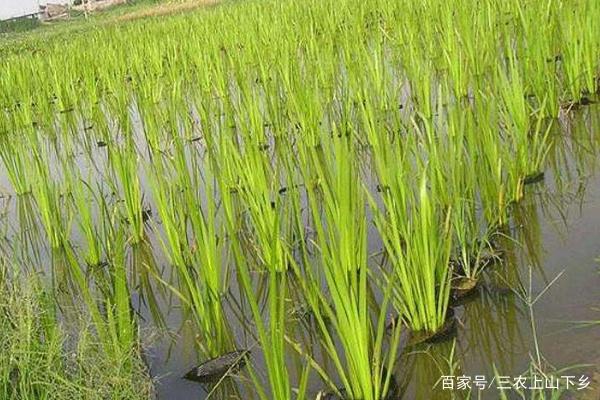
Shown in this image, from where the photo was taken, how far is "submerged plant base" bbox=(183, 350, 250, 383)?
6.10 feet

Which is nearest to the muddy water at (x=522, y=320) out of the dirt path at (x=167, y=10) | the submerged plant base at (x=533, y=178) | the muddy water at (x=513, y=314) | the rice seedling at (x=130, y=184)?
the muddy water at (x=513, y=314)

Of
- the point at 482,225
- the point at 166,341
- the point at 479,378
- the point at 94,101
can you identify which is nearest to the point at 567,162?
the point at 482,225

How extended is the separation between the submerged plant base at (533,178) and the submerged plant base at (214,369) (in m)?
Answer: 1.44

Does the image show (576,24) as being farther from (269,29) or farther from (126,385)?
(269,29)

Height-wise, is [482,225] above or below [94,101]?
below

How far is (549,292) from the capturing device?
1914 millimetres

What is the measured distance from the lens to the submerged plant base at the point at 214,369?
1858 millimetres

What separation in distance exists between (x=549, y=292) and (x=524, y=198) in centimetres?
71

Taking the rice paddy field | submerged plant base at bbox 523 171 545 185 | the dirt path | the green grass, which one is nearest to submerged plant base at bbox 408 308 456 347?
the rice paddy field

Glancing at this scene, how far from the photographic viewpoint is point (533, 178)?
2.71 metres

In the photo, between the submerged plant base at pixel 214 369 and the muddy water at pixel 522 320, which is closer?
the muddy water at pixel 522 320

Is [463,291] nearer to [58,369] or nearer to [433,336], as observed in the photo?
[433,336]

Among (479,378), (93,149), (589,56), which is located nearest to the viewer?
(479,378)

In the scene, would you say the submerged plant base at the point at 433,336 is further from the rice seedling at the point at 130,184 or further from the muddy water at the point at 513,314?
the rice seedling at the point at 130,184
